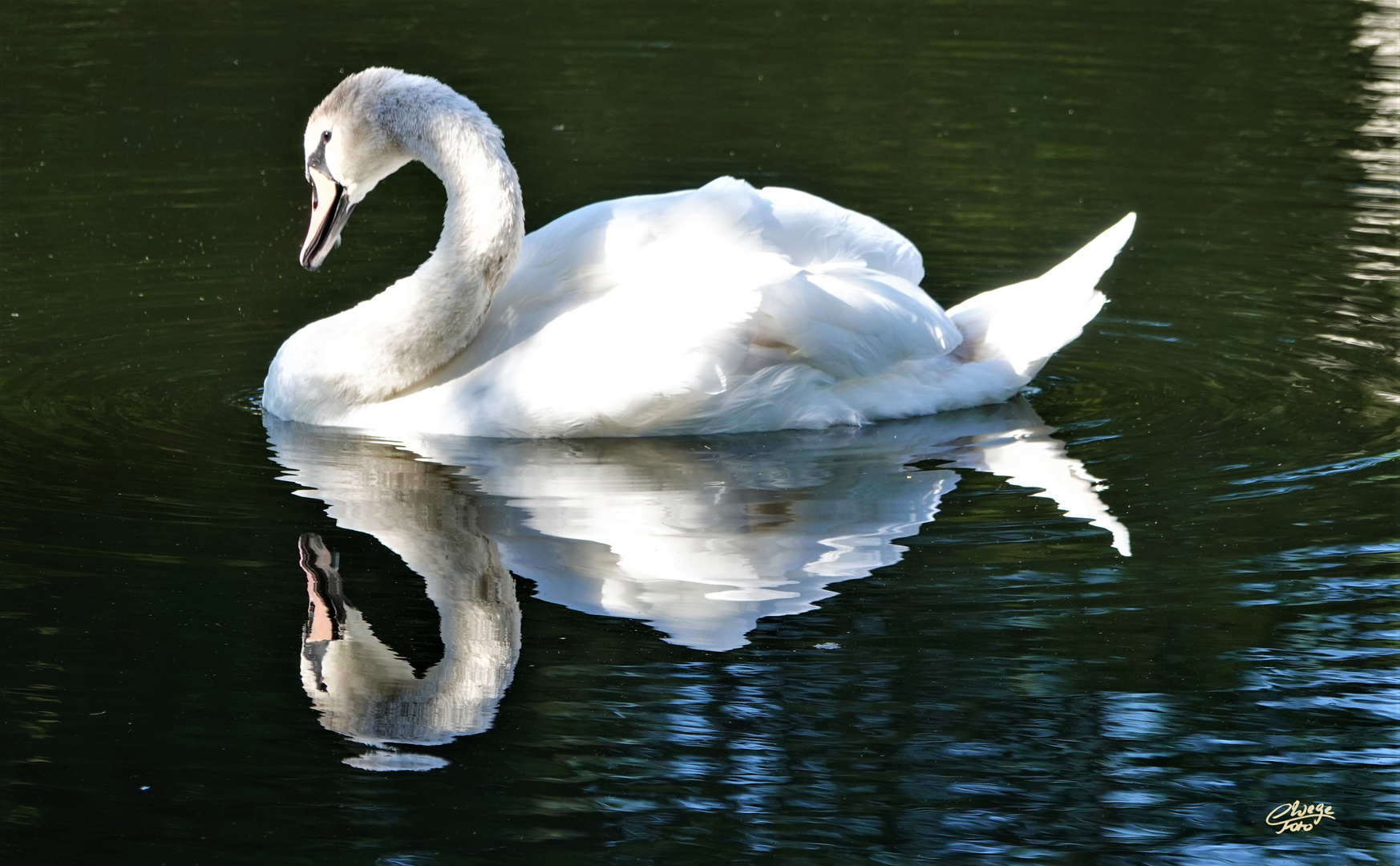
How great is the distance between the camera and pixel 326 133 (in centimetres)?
750

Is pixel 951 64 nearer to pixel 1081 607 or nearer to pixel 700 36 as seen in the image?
pixel 700 36

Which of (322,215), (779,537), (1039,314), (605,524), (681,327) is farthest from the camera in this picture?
(1039,314)

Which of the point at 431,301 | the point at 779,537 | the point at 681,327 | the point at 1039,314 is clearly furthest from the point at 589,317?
the point at 1039,314

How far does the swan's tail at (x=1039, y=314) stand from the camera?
7902 mm

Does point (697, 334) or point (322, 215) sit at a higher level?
point (322, 215)

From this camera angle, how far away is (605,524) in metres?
6.41

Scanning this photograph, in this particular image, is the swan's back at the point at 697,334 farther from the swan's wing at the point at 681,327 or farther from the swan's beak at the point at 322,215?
the swan's beak at the point at 322,215

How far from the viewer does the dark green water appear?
453 cm

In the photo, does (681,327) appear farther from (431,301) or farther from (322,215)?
(322,215)

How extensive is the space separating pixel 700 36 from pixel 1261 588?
1171cm

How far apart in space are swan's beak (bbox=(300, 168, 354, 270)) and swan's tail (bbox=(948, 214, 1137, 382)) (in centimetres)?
261

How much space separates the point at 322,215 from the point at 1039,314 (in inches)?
118
